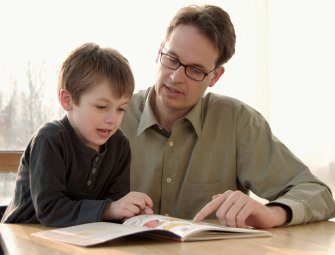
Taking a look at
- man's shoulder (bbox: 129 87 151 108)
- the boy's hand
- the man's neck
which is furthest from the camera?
man's shoulder (bbox: 129 87 151 108)

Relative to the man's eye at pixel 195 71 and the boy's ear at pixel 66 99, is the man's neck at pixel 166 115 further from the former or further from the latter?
the boy's ear at pixel 66 99

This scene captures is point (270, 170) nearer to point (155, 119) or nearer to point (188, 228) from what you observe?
point (155, 119)

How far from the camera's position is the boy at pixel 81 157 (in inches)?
64.0

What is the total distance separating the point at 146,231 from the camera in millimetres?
1382

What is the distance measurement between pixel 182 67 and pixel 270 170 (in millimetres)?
460

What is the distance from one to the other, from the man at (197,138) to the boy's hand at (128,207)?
0.53 metres

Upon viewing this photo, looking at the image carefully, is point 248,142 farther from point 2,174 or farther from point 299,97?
point 2,174

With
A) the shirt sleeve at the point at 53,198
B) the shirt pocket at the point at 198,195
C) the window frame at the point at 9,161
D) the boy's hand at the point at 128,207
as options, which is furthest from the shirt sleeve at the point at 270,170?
the window frame at the point at 9,161

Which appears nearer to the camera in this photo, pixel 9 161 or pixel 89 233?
pixel 89 233

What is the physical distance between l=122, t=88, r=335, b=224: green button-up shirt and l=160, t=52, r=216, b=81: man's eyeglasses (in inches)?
4.9

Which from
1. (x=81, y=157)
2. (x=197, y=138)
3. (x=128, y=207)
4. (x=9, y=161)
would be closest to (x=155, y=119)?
(x=197, y=138)

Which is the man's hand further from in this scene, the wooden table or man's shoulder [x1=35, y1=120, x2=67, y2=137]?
man's shoulder [x1=35, y1=120, x2=67, y2=137]

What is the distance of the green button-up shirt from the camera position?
2168 millimetres


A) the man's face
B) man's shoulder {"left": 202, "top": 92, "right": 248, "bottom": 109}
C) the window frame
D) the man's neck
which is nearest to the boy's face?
the man's face
